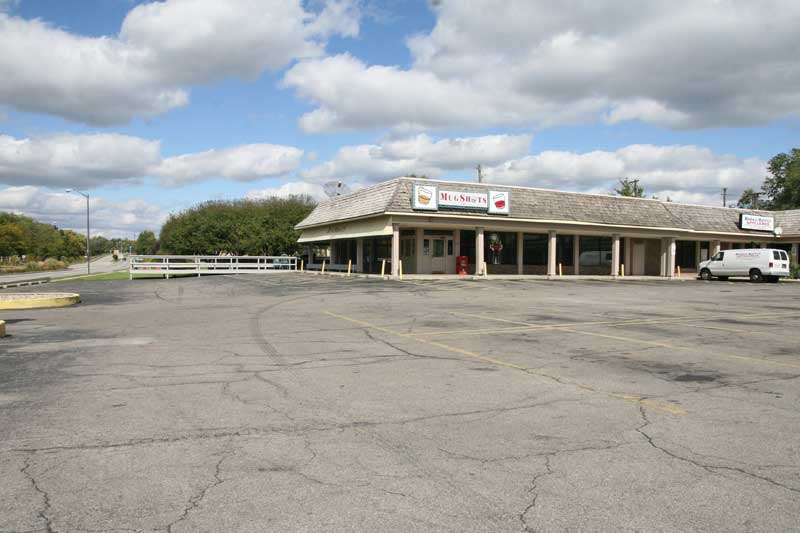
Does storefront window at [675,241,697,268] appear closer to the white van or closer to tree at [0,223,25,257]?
the white van

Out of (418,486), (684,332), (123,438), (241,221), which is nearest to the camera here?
(418,486)

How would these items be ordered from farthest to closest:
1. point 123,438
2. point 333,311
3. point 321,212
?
1. point 321,212
2. point 333,311
3. point 123,438

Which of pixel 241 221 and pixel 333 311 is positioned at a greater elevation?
pixel 241 221

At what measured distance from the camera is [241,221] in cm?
6150

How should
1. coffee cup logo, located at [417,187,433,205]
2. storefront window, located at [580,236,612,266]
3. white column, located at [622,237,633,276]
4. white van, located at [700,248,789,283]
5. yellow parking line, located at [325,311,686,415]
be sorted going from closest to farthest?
yellow parking line, located at [325,311,686,415], coffee cup logo, located at [417,187,433,205], white van, located at [700,248,789,283], storefront window, located at [580,236,612,266], white column, located at [622,237,633,276]

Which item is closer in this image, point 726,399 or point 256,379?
point 726,399

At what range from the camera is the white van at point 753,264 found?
35344 millimetres

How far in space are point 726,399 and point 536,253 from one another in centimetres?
3262

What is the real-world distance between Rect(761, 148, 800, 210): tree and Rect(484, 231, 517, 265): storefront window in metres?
58.3

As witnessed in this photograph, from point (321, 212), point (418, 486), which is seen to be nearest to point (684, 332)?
point (418, 486)

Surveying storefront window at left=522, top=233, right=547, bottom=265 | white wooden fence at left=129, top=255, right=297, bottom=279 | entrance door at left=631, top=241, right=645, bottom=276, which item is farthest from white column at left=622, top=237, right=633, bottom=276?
white wooden fence at left=129, top=255, right=297, bottom=279

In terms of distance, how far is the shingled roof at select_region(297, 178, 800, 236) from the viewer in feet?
104

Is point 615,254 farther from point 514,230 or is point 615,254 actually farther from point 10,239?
point 10,239

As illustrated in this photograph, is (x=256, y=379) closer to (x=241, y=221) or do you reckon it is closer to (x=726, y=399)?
(x=726, y=399)
